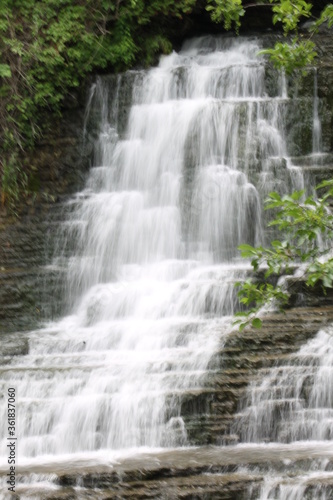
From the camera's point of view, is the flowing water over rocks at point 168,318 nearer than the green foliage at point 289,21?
No

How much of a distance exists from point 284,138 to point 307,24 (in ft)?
14.1

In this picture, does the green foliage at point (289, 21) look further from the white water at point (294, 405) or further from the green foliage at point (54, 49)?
the green foliage at point (54, 49)

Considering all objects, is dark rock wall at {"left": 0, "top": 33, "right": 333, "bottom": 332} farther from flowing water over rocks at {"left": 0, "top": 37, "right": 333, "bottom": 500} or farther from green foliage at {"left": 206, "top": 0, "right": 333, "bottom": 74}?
green foliage at {"left": 206, "top": 0, "right": 333, "bottom": 74}

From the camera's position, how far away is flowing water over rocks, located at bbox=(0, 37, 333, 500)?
20.6 feet

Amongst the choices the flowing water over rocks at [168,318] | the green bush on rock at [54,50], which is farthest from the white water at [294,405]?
the green bush on rock at [54,50]

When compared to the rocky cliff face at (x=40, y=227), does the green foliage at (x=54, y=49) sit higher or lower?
higher

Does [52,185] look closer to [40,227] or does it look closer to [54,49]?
[40,227]

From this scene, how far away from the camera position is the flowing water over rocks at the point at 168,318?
629cm

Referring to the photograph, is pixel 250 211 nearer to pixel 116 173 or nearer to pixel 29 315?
pixel 116 173

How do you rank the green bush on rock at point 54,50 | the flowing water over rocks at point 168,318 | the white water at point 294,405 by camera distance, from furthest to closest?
the green bush on rock at point 54,50
the white water at point 294,405
the flowing water over rocks at point 168,318

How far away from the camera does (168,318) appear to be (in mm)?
9398

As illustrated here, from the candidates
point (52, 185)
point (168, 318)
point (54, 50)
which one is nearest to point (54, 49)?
point (54, 50)

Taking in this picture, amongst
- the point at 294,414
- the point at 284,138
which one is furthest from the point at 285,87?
Result: the point at 294,414

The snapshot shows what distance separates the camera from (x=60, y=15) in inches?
524
